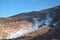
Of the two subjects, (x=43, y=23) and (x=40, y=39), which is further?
(x=43, y=23)

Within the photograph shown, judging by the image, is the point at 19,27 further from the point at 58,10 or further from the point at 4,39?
the point at 58,10

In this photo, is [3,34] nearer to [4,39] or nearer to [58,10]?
[4,39]

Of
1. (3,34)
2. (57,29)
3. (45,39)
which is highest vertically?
(3,34)

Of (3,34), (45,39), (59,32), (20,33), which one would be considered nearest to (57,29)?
(59,32)

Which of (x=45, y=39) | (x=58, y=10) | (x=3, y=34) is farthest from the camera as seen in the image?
(x=58, y=10)

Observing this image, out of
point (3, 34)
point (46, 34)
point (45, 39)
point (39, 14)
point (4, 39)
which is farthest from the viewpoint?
point (39, 14)

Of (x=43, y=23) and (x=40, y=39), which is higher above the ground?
(x=43, y=23)

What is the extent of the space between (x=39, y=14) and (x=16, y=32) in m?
3.78

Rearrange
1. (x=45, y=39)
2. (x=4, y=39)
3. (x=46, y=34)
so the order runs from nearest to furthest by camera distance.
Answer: (x=45, y=39) < (x=46, y=34) < (x=4, y=39)

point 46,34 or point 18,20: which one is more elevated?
point 18,20

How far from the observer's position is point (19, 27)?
1755 centimetres

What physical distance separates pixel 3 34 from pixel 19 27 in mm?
1766

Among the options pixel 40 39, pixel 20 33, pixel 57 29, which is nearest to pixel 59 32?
pixel 57 29

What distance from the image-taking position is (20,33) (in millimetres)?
16828
